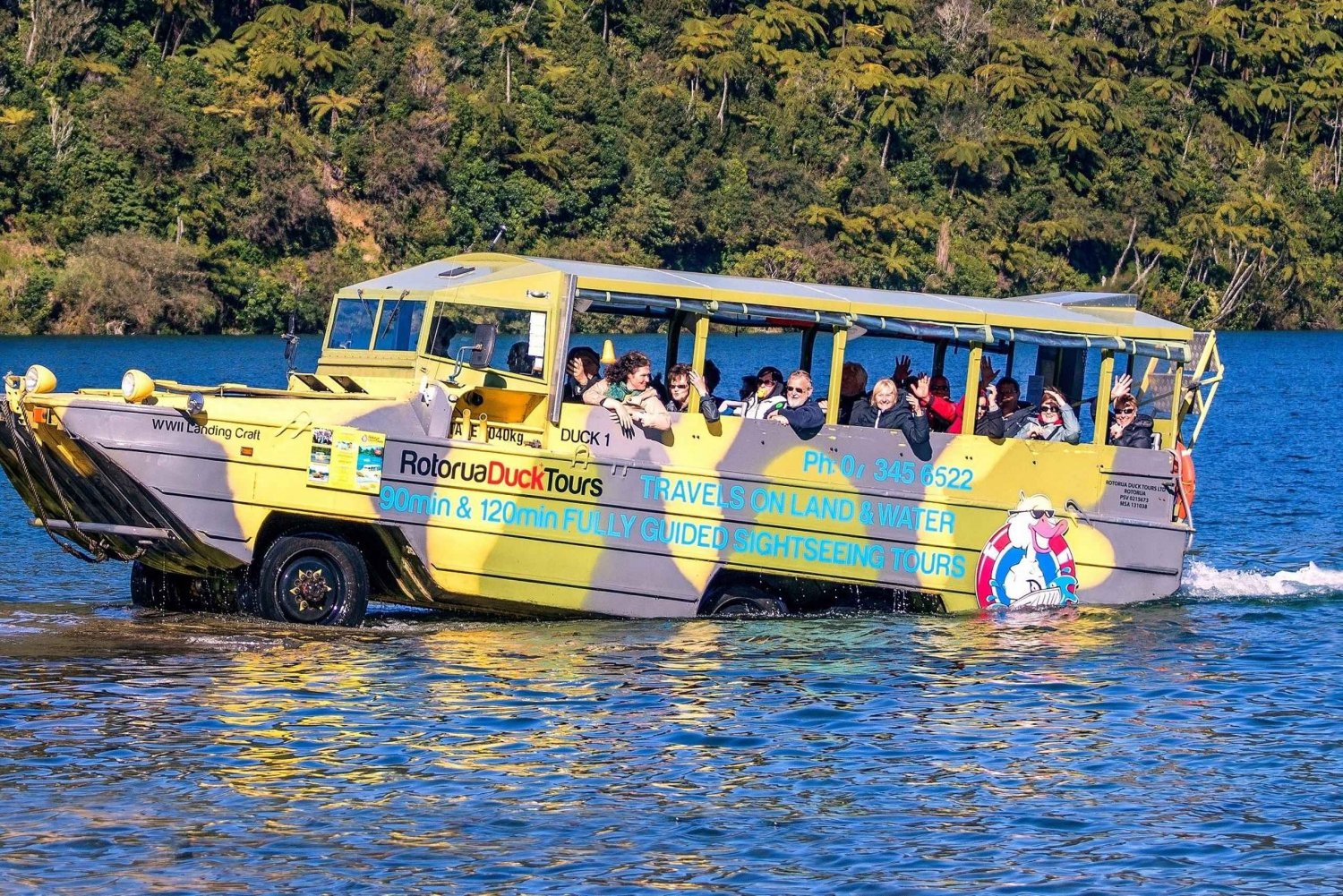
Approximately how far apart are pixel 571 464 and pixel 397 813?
457 centimetres

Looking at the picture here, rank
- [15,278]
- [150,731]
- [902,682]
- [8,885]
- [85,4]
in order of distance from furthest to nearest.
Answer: [85,4] < [15,278] < [902,682] < [150,731] < [8,885]

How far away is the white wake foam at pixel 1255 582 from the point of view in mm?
20156

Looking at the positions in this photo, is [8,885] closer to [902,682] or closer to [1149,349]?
[902,682]

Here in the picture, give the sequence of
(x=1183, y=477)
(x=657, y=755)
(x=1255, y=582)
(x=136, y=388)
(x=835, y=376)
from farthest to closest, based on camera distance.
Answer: (x=1255, y=582), (x=1183, y=477), (x=835, y=376), (x=136, y=388), (x=657, y=755)

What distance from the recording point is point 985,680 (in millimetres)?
15047

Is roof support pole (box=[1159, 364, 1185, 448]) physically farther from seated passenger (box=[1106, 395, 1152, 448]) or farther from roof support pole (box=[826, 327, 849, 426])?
roof support pole (box=[826, 327, 849, 426])

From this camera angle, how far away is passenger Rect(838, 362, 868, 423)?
16.5 metres

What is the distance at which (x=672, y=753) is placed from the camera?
41.7ft

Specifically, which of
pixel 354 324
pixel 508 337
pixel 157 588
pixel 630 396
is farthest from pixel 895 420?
pixel 157 588

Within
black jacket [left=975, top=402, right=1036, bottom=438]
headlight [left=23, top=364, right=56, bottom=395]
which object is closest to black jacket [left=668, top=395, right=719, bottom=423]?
black jacket [left=975, top=402, right=1036, bottom=438]

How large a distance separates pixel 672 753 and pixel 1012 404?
5.87 m

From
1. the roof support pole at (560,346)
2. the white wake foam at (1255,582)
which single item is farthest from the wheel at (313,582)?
the white wake foam at (1255,582)

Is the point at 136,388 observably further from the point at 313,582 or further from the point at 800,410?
the point at 800,410

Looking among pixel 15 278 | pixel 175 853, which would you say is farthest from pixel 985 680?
pixel 15 278
